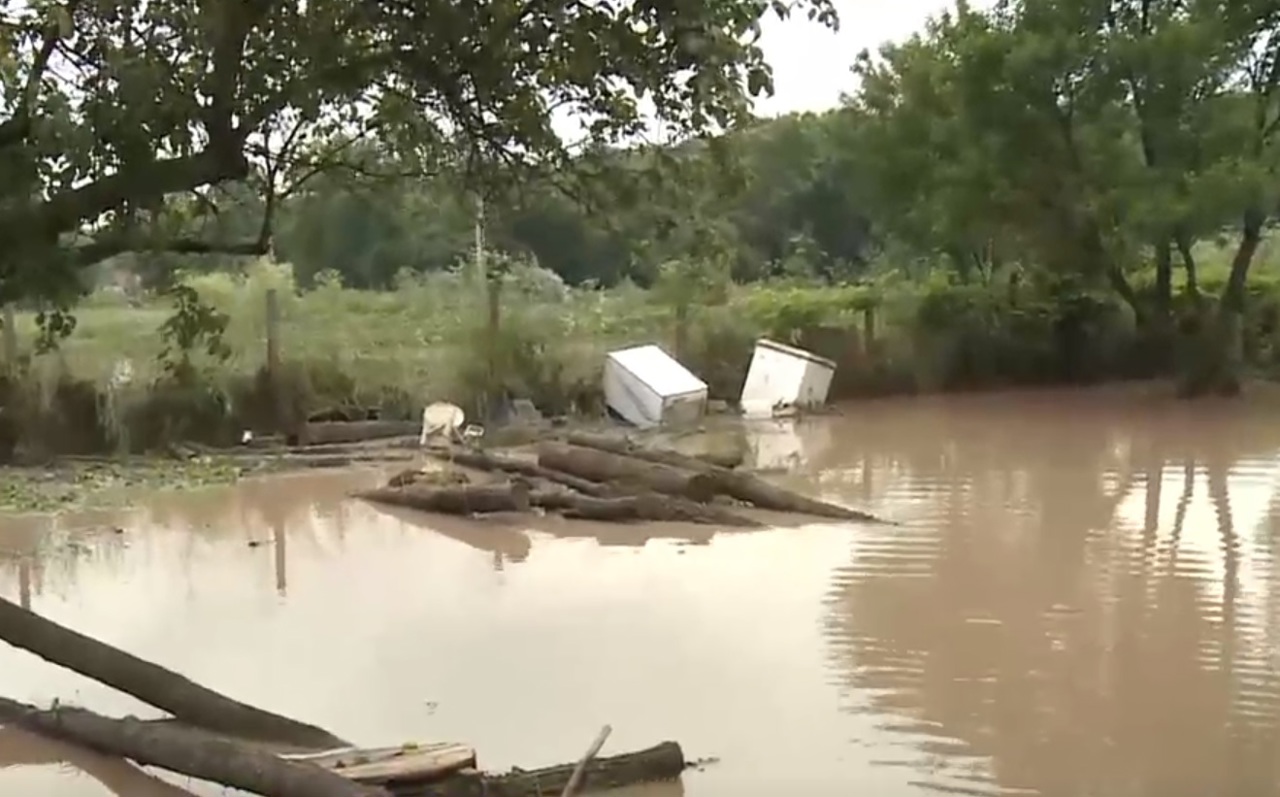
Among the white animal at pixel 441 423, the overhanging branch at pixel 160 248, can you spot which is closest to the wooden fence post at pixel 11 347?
the white animal at pixel 441 423

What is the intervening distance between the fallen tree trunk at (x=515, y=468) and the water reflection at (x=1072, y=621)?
2379 mm

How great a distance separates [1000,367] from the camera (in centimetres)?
2241

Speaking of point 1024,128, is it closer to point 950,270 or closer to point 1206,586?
point 950,270

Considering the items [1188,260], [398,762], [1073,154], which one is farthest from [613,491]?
[1188,260]

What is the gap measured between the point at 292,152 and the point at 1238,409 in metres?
16.8

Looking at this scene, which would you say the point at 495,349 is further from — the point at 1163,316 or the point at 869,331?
the point at 1163,316

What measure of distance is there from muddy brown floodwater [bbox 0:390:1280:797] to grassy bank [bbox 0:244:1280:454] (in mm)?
2628

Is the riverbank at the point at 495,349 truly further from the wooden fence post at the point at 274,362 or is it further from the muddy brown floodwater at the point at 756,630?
the muddy brown floodwater at the point at 756,630

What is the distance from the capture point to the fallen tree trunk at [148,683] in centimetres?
575

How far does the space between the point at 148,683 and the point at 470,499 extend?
21.1 ft

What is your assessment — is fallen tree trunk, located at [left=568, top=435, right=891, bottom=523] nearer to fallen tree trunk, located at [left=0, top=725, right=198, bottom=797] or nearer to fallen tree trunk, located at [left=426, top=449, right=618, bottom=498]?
fallen tree trunk, located at [left=426, top=449, right=618, bottom=498]

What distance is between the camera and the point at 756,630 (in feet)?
27.6

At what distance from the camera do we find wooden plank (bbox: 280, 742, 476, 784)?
550 centimetres

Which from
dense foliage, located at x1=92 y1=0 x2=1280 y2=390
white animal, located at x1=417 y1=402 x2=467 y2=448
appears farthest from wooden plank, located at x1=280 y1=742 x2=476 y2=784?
dense foliage, located at x1=92 y1=0 x2=1280 y2=390
